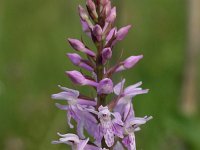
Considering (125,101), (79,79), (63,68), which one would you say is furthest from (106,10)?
(63,68)

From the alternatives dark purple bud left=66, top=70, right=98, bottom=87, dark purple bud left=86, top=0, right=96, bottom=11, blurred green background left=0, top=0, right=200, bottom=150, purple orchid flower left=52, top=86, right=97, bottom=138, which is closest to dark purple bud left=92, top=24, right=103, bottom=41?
dark purple bud left=86, top=0, right=96, bottom=11

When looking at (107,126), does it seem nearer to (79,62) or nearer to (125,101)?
(125,101)

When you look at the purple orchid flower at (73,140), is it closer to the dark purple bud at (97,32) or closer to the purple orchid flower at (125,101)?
the purple orchid flower at (125,101)

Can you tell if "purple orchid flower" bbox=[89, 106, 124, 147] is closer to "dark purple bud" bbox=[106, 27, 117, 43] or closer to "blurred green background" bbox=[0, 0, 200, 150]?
"dark purple bud" bbox=[106, 27, 117, 43]

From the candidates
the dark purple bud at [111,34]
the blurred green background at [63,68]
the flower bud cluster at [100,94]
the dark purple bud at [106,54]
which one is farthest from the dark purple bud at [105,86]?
the blurred green background at [63,68]

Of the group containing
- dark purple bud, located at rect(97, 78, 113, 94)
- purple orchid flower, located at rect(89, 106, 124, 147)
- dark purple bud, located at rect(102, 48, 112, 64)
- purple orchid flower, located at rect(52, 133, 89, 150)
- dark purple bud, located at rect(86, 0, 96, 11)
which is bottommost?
purple orchid flower, located at rect(52, 133, 89, 150)

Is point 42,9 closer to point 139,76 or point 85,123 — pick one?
point 139,76
